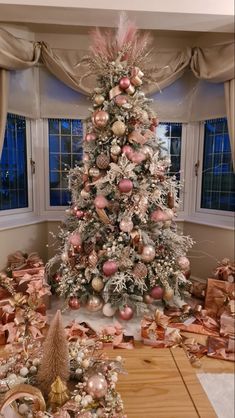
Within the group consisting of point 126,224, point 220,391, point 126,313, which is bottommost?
point 220,391

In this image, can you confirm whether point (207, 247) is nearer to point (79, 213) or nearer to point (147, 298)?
point (147, 298)

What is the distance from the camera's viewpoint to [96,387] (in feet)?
2.85

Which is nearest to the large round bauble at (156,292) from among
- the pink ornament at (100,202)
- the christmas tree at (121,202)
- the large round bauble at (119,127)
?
the christmas tree at (121,202)

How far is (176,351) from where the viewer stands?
4.33 ft

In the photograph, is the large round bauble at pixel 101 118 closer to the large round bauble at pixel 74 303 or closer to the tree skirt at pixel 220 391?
the large round bauble at pixel 74 303

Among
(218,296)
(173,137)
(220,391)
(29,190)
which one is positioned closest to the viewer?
(220,391)

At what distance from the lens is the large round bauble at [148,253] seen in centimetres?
195

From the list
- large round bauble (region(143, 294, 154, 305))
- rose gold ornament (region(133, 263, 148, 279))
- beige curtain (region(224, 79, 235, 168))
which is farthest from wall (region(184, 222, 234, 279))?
rose gold ornament (region(133, 263, 148, 279))

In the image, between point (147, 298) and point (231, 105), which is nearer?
point (147, 298)

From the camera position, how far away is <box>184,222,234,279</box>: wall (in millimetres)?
2584

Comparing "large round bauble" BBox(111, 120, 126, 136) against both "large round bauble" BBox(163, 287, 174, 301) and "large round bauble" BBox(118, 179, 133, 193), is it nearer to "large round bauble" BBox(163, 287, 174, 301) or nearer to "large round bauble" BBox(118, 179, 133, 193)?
"large round bauble" BBox(118, 179, 133, 193)

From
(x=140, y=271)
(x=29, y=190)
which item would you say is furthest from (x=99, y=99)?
(x=29, y=190)

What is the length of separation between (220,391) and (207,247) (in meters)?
1.36

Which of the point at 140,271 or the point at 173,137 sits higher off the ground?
the point at 173,137
